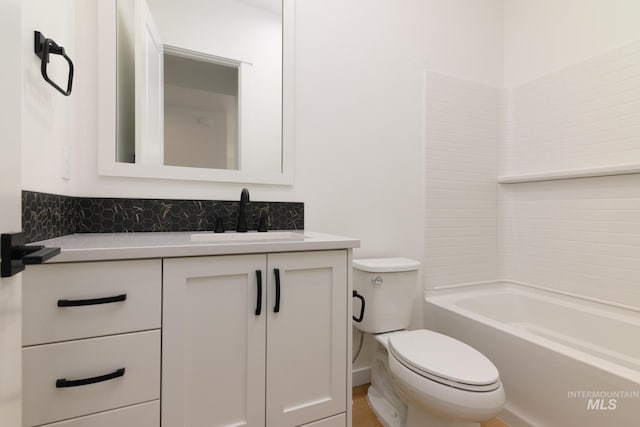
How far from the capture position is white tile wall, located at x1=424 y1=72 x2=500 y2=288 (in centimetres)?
197

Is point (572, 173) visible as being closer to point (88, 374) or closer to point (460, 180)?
point (460, 180)

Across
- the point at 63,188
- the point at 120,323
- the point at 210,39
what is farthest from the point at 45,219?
the point at 210,39

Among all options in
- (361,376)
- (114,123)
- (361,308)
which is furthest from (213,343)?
(361,376)

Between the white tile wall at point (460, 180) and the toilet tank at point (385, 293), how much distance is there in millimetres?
472

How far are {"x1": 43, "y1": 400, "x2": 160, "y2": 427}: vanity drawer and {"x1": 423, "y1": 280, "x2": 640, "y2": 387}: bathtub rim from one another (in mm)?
1491

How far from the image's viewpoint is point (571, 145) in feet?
5.99

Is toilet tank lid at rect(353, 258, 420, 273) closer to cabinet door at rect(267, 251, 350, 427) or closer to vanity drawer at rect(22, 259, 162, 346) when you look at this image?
cabinet door at rect(267, 251, 350, 427)

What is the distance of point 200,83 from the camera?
1.43 m

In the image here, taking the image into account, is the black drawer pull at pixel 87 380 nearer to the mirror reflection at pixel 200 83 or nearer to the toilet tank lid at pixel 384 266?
the mirror reflection at pixel 200 83

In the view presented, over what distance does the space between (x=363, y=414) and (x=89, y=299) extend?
1374 millimetres

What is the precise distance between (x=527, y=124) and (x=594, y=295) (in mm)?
1167

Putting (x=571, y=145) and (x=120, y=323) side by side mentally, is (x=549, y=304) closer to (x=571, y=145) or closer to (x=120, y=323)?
(x=571, y=145)

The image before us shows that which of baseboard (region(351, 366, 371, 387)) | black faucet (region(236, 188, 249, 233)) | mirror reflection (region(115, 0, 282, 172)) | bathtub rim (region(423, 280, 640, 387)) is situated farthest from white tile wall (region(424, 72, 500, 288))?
black faucet (region(236, 188, 249, 233))

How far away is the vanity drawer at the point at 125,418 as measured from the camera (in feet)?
2.54
